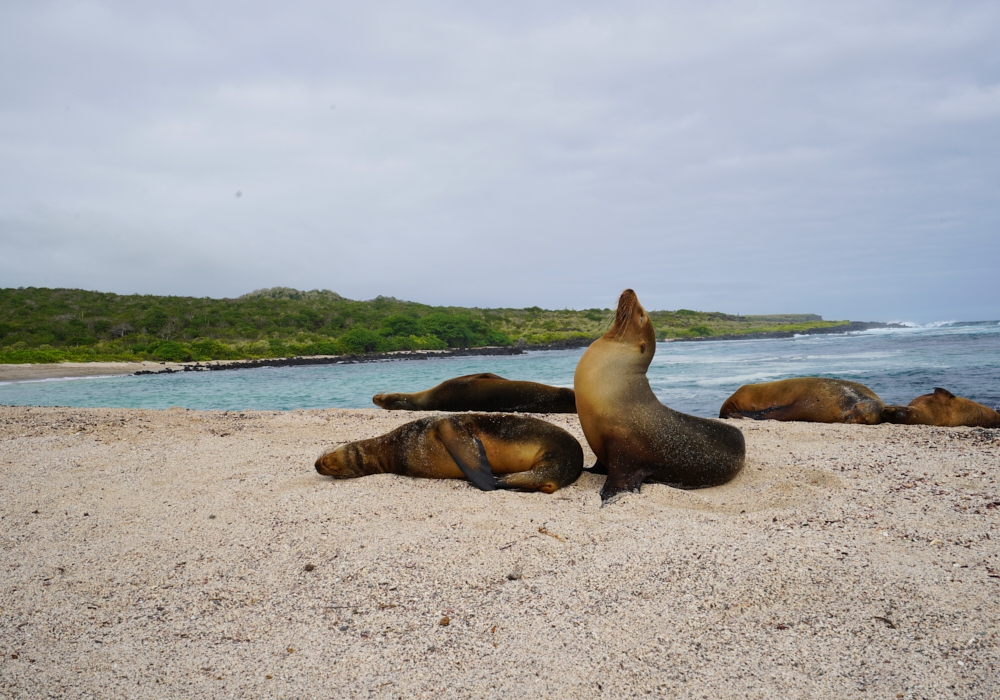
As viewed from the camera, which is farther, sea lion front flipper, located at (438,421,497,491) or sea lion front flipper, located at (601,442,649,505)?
sea lion front flipper, located at (438,421,497,491)

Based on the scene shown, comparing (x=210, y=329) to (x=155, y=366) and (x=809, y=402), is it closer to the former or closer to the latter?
(x=155, y=366)

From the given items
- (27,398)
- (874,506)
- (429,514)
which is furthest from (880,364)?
(27,398)

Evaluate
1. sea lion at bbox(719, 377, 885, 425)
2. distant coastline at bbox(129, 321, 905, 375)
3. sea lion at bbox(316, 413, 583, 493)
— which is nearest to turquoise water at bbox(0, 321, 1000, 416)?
sea lion at bbox(719, 377, 885, 425)

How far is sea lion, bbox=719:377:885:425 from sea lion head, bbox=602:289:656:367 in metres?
4.37

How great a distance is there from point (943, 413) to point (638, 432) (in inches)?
219

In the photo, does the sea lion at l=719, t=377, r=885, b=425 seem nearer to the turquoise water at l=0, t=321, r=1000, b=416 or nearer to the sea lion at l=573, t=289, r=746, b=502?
the turquoise water at l=0, t=321, r=1000, b=416

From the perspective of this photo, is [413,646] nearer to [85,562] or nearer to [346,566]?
[346,566]

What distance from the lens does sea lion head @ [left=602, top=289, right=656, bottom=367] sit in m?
5.18

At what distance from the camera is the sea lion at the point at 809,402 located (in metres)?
8.16

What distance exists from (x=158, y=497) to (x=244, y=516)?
1.05m

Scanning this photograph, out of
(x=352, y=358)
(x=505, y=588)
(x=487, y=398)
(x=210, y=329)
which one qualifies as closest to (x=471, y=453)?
(x=505, y=588)

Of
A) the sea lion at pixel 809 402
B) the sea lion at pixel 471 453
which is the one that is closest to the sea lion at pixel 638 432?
the sea lion at pixel 471 453

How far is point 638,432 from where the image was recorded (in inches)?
186

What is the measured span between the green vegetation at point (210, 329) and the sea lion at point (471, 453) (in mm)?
25875
